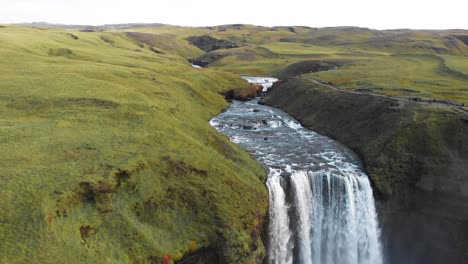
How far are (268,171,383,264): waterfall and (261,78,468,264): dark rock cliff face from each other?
242 centimetres

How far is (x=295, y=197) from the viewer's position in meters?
40.2

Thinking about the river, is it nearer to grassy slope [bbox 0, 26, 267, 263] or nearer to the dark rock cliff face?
the dark rock cliff face

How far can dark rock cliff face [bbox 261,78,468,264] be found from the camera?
41625 millimetres

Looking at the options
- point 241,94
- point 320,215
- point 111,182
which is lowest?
point 320,215

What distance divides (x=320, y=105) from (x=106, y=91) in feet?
142

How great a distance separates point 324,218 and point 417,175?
14194 millimetres

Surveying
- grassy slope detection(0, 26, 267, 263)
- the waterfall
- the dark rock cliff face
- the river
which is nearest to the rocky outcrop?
the dark rock cliff face

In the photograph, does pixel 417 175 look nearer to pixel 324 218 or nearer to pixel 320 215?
pixel 324 218

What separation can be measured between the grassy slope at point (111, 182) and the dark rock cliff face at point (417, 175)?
55.4ft

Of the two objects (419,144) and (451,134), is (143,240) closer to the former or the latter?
(419,144)

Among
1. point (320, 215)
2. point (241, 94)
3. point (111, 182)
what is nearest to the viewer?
point (111, 182)

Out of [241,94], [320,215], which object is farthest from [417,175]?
[241,94]

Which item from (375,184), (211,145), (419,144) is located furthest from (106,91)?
(419,144)

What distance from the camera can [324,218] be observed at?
40562 mm
